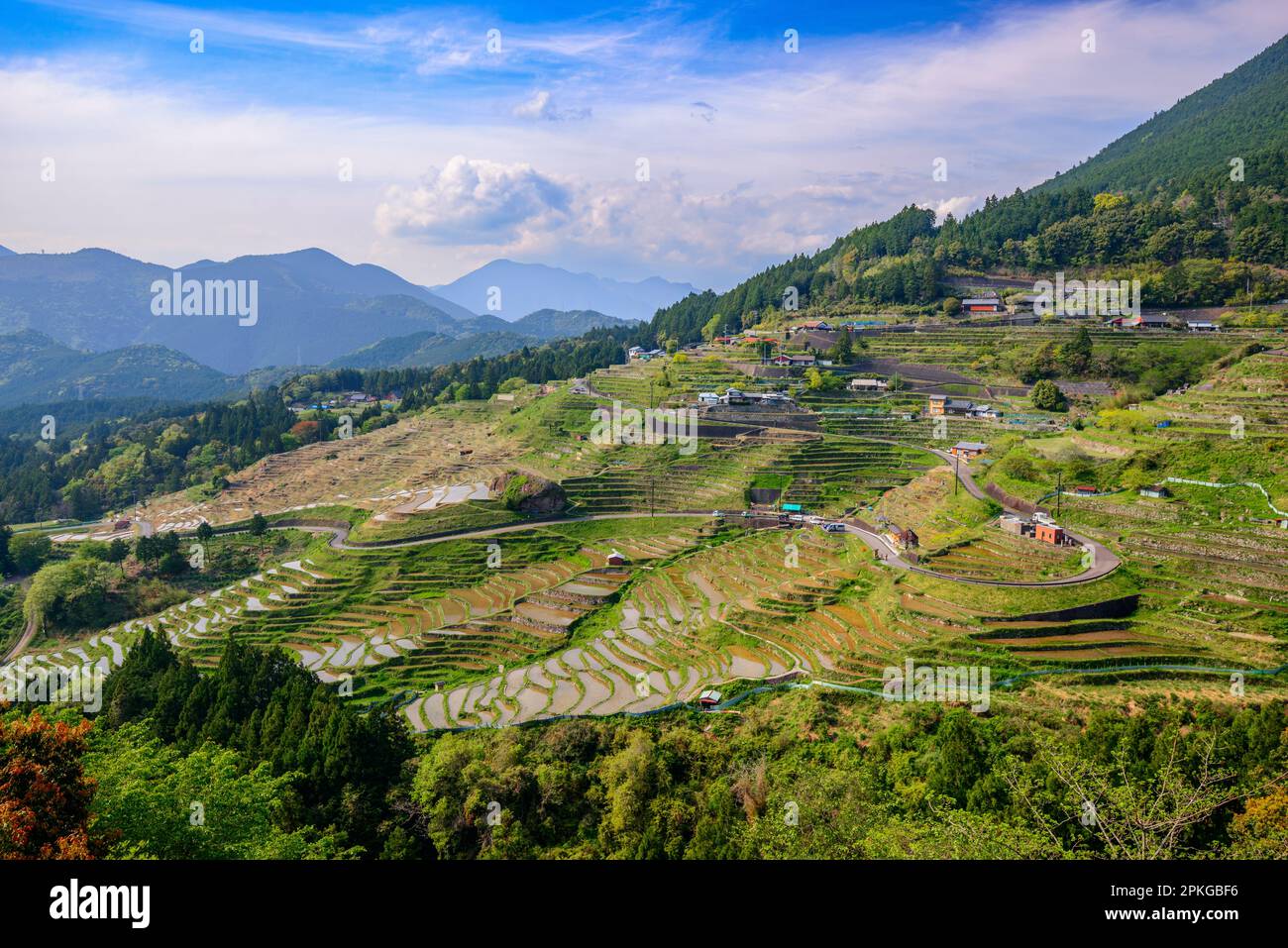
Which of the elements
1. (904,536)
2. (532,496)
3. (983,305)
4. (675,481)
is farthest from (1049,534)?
(983,305)

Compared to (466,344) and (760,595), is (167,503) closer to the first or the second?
(760,595)

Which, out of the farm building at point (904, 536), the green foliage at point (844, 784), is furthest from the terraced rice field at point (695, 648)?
the green foliage at point (844, 784)

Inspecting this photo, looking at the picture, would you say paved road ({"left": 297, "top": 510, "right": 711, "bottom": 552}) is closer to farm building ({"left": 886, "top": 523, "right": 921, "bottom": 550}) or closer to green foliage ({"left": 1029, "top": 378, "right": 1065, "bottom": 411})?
farm building ({"left": 886, "top": 523, "right": 921, "bottom": 550})

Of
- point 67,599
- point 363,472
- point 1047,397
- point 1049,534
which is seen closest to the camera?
point 1049,534

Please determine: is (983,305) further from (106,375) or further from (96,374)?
(96,374)

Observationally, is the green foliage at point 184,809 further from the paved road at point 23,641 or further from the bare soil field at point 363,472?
the bare soil field at point 363,472

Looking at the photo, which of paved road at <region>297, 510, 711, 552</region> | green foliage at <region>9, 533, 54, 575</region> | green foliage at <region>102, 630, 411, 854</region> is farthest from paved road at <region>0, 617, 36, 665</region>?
paved road at <region>297, 510, 711, 552</region>
